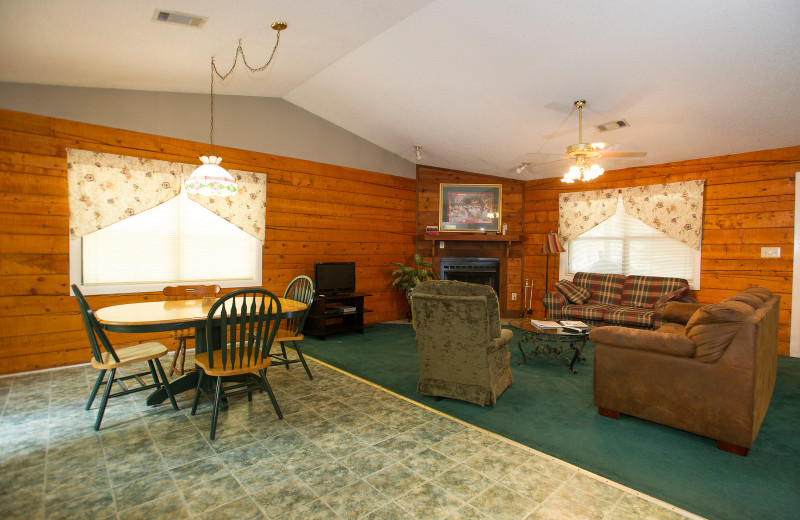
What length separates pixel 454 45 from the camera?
3.34 metres

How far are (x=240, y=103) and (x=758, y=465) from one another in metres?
5.52

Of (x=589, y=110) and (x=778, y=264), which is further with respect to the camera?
(x=778, y=264)

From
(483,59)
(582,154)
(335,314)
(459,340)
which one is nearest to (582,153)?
(582,154)

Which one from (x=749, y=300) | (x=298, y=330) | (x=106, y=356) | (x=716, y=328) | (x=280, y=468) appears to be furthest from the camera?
(x=298, y=330)

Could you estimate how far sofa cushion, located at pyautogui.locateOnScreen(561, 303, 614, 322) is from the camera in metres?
5.02

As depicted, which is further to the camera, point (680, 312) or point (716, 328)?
point (680, 312)

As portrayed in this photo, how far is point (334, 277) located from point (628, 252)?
168 inches

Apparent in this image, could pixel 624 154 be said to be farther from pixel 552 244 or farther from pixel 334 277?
pixel 334 277

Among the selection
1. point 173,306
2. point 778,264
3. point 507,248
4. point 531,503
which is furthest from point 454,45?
point 778,264

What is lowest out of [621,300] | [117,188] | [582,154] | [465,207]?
[621,300]

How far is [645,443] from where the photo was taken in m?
2.42

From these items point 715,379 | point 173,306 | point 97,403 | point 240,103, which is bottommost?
point 97,403

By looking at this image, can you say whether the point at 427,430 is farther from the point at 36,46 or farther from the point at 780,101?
the point at 780,101

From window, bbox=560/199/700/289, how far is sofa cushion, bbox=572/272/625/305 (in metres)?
0.33
